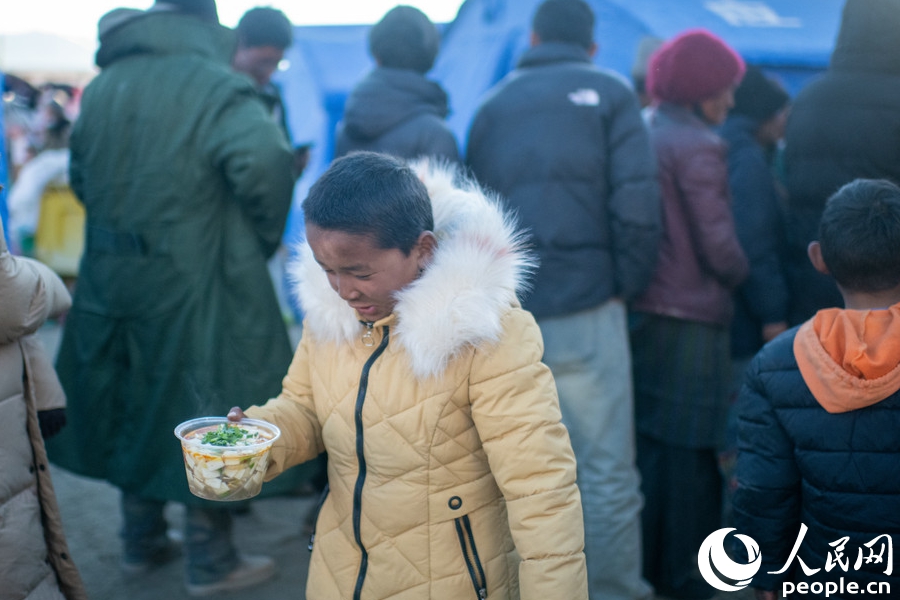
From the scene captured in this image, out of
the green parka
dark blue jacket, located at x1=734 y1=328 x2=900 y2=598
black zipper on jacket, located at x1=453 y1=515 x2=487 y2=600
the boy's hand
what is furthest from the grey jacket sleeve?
the boy's hand

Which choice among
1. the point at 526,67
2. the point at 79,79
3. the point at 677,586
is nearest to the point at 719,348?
the point at 677,586

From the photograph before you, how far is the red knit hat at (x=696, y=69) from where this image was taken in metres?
3.33

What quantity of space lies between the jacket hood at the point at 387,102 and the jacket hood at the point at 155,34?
0.59 metres

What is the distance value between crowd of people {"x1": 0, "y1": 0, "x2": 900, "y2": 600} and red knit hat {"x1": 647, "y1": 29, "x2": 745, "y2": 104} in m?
0.01

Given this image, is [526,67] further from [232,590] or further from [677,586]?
[232,590]

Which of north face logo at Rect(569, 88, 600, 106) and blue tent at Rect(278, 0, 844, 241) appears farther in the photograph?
blue tent at Rect(278, 0, 844, 241)

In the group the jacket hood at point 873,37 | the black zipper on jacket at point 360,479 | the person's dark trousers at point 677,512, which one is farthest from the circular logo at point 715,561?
the jacket hood at point 873,37

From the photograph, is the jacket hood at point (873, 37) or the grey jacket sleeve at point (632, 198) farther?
the jacket hood at point (873, 37)

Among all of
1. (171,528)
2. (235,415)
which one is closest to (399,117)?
(235,415)

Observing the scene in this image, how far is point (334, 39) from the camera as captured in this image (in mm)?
9195

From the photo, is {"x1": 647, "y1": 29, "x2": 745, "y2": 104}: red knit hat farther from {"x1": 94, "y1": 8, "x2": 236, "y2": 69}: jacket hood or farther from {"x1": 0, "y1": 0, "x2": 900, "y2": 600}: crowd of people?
{"x1": 94, "y1": 8, "x2": 236, "y2": 69}: jacket hood

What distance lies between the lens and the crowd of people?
1.97 metres

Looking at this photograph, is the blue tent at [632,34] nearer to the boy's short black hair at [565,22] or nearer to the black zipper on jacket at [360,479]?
the boy's short black hair at [565,22]

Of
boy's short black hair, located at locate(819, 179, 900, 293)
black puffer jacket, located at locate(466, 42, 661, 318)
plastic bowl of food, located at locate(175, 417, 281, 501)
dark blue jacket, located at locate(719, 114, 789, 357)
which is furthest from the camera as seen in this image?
dark blue jacket, located at locate(719, 114, 789, 357)
